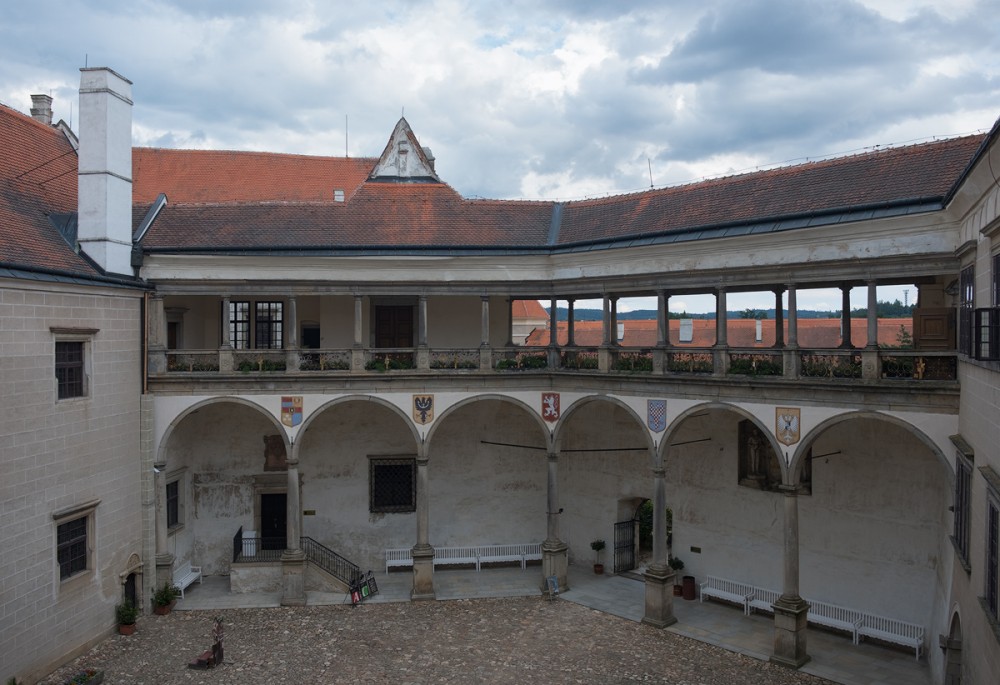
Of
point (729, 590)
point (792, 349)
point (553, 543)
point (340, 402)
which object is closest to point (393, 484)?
point (340, 402)

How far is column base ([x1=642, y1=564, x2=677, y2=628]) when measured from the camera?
1964cm

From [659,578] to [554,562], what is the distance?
3568 millimetres

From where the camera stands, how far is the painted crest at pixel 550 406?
22.1 meters

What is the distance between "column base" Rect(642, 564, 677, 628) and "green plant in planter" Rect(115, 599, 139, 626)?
12694 millimetres

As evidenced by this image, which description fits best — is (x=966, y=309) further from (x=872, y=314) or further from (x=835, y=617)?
(x=835, y=617)

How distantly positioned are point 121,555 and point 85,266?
726 centimetres

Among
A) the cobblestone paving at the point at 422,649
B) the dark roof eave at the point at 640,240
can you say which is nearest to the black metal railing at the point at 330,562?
the cobblestone paving at the point at 422,649

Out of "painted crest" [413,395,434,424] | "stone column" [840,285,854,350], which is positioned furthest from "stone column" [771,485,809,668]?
"painted crest" [413,395,434,424]

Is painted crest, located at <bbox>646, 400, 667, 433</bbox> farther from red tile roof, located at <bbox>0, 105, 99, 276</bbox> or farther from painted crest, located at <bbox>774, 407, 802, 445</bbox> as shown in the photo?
red tile roof, located at <bbox>0, 105, 99, 276</bbox>

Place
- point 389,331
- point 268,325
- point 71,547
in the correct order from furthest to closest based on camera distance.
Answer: point 389,331
point 268,325
point 71,547

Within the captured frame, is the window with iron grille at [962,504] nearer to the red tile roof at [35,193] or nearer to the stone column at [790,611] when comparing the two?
the stone column at [790,611]

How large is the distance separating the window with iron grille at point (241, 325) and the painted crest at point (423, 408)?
19.9 feet

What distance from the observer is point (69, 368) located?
17.9 meters

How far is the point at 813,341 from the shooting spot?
118ft
